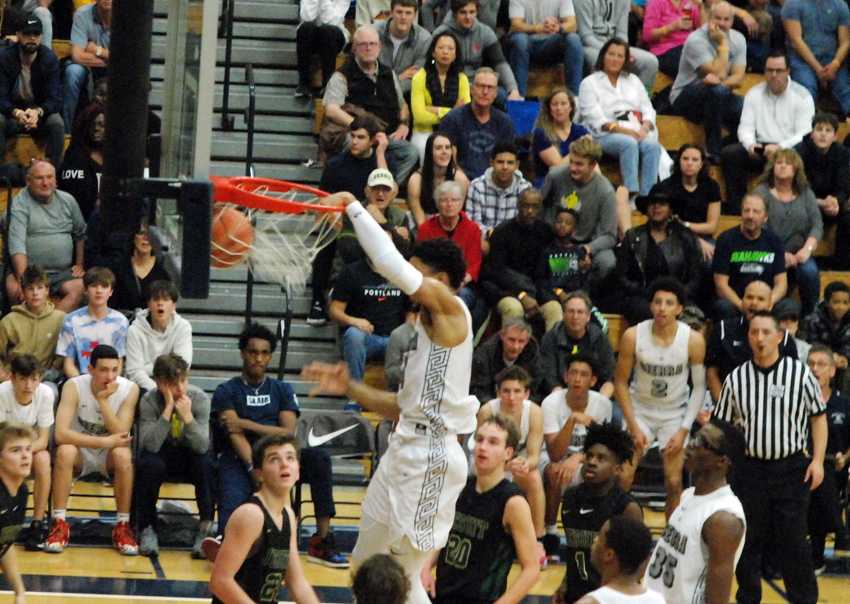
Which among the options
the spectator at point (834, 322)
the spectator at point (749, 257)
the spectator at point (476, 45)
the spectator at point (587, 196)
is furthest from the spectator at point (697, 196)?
the spectator at point (476, 45)

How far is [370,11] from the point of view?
15516 mm

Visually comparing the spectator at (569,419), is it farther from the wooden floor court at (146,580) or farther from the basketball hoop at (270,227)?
the basketball hoop at (270,227)

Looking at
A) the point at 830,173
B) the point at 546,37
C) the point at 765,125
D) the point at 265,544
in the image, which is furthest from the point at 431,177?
the point at 265,544

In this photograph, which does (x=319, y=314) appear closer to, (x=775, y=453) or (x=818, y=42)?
(x=775, y=453)

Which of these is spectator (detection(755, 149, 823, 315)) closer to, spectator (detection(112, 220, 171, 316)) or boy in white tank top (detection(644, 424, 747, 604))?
spectator (detection(112, 220, 171, 316))

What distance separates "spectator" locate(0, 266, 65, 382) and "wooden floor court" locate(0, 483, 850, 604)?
3.70ft

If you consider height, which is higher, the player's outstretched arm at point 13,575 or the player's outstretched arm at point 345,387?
the player's outstretched arm at point 345,387

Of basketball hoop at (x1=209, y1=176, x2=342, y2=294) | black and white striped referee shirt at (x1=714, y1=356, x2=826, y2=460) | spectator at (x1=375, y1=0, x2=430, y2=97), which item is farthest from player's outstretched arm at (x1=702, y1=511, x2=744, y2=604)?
spectator at (x1=375, y1=0, x2=430, y2=97)

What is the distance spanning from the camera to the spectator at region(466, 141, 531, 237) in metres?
13.5

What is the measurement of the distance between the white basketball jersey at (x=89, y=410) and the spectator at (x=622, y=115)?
4.98 m

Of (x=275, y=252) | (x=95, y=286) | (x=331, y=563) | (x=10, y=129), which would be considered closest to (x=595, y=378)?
(x=331, y=563)

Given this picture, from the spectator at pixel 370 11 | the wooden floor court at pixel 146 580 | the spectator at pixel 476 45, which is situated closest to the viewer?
the wooden floor court at pixel 146 580

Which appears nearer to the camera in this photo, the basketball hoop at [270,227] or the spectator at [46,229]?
the basketball hoop at [270,227]

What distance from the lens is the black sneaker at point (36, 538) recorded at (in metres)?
11.1
